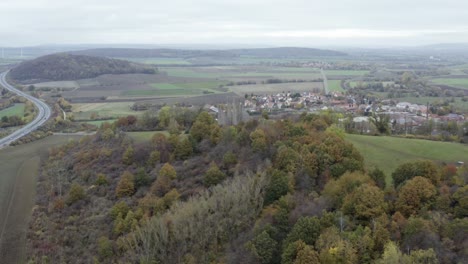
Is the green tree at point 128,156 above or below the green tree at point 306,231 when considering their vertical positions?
below

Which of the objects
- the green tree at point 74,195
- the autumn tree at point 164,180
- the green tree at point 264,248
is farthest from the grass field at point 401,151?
the green tree at point 74,195

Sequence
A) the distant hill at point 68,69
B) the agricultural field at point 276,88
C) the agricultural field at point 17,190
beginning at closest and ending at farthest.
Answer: the agricultural field at point 17,190
the agricultural field at point 276,88
the distant hill at point 68,69

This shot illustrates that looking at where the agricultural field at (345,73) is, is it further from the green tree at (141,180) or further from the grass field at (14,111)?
the green tree at (141,180)

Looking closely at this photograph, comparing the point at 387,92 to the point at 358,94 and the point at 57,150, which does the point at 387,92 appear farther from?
the point at 57,150

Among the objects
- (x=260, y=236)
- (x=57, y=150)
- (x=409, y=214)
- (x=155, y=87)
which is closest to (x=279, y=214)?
(x=260, y=236)

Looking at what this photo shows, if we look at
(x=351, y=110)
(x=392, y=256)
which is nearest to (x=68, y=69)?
(x=351, y=110)

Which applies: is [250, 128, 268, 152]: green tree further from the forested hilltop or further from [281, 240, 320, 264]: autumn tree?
[281, 240, 320, 264]: autumn tree
